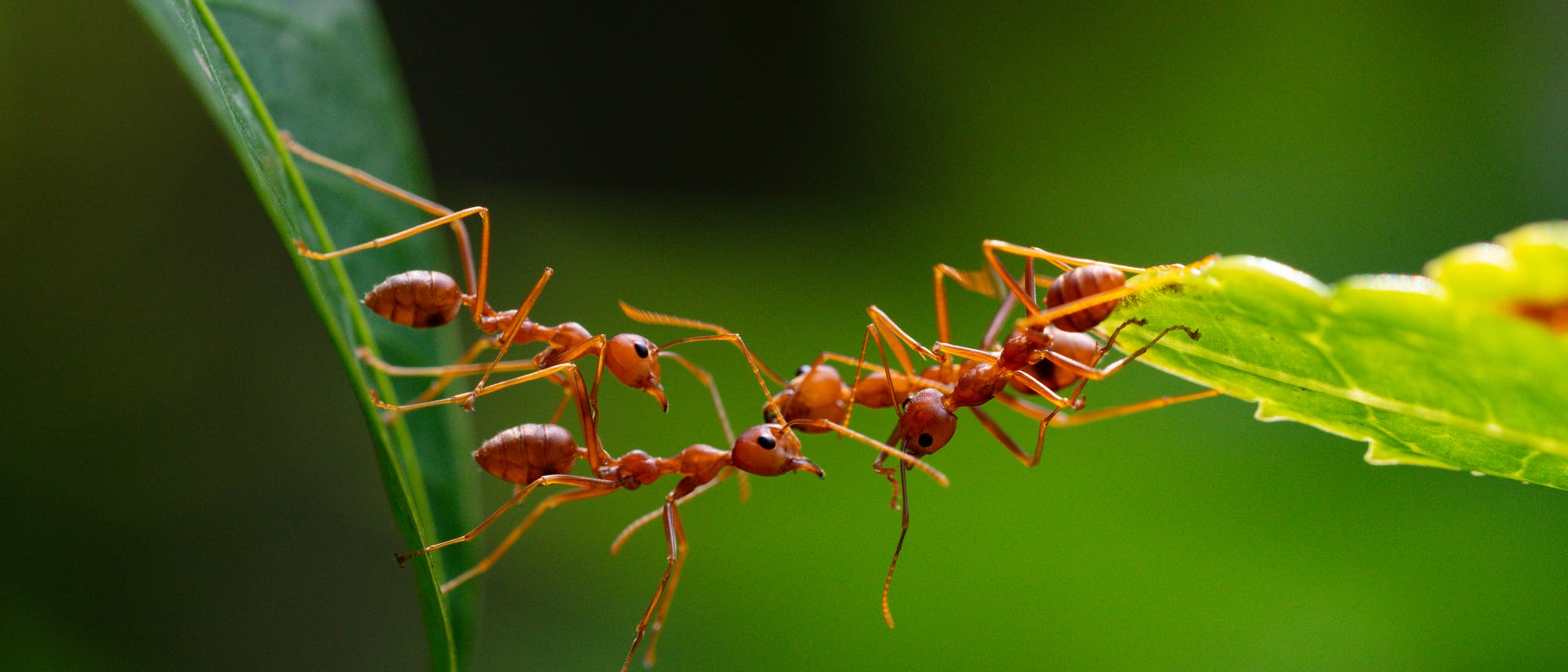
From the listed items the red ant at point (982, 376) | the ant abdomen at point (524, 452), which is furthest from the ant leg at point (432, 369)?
the red ant at point (982, 376)

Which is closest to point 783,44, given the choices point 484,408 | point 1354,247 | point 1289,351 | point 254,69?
point 484,408

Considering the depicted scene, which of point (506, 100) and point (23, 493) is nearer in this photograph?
point (23, 493)

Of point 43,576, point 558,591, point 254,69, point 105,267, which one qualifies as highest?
point 254,69

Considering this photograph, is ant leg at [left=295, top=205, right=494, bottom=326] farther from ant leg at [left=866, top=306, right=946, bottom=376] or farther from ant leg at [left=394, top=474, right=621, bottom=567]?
ant leg at [left=866, top=306, right=946, bottom=376]

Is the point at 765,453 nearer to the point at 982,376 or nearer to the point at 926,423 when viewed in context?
the point at 926,423

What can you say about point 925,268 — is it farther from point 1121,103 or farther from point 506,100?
point 506,100

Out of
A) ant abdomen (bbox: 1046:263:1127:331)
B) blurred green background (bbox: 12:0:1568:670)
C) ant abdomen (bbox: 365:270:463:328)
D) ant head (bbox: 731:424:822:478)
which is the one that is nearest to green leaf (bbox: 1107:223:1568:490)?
ant abdomen (bbox: 1046:263:1127:331)

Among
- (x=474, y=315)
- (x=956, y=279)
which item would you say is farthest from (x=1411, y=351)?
(x=474, y=315)
